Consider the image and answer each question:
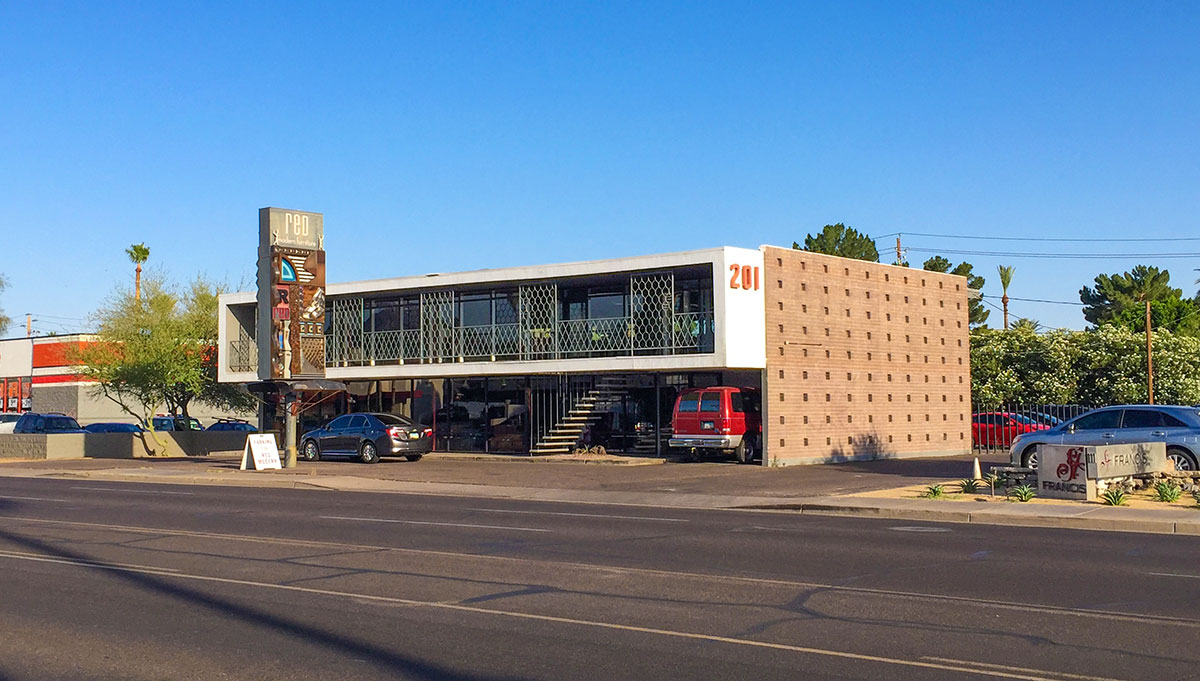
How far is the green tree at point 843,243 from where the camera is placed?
2731 inches

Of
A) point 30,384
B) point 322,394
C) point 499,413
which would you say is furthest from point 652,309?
point 30,384

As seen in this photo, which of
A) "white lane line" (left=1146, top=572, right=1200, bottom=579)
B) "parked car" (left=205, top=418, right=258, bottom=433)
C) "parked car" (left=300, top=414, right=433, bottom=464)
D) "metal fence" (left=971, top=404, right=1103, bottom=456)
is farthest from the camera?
"parked car" (left=205, top=418, right=258, bottom=433)

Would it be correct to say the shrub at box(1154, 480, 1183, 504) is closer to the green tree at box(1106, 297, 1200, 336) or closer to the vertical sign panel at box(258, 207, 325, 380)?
the vertical sign panel at box(258, 207, 325, 380)

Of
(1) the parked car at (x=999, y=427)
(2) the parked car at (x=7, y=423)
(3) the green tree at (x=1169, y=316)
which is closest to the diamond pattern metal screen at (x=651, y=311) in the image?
(1) the parked car at (x=999, y=427)

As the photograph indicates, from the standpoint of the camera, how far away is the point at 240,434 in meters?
50.9

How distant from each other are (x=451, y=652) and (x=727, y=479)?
20066 millimetres

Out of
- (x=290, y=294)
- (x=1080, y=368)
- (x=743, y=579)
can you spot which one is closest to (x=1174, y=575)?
(x=743, y=579)

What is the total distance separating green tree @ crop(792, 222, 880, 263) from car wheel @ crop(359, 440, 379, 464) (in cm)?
3910

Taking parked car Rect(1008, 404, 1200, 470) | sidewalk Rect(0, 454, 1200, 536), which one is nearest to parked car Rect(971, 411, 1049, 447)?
sidewalk Rect(0, 454, 1200, 536)

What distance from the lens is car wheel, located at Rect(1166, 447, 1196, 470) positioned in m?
23.5

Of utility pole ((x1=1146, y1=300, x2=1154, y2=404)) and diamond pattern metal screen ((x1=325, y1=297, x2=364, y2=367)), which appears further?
diamond pattern metal screen ((x1=325, y1=297, x2=364, y2=367))

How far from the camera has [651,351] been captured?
1394 inches

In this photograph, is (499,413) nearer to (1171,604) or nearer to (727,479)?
(727,479)

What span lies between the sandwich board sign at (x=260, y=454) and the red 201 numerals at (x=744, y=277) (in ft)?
45.1
